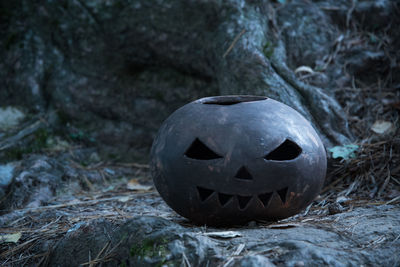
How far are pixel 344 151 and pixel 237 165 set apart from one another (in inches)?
70.2

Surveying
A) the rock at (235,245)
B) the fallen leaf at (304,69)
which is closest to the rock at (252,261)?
the rock at (235,245)

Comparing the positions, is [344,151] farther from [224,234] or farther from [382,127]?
[224,234]

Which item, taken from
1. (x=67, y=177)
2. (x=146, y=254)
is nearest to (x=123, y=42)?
(x=67, y=177)

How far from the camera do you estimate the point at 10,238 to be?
2730 millimetres

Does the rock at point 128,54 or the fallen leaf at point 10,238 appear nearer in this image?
the fallen leaf at point 10,238

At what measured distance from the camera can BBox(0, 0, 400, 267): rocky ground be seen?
11.4 ft

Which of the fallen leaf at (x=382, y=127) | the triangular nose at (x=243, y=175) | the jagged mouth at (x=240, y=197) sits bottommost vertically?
the jagged mouth at (x=240, y=197)

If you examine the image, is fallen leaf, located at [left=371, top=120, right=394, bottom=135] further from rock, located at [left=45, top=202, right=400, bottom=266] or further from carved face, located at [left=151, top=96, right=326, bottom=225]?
carved face, located at [left=151, top=96, right=326, bottom=225]

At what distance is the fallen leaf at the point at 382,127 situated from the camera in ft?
13.3

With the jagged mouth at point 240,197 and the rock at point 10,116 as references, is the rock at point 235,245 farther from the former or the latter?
the rock at point 10,116

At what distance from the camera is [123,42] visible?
4934mm

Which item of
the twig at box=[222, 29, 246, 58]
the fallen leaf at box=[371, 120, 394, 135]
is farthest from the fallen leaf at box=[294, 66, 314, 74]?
the fallen leaf at box=[371, 120, 394, 135]

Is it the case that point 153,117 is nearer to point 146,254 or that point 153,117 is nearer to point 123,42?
point 123,42

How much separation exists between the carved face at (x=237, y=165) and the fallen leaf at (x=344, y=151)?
Result: 46.2 inches
